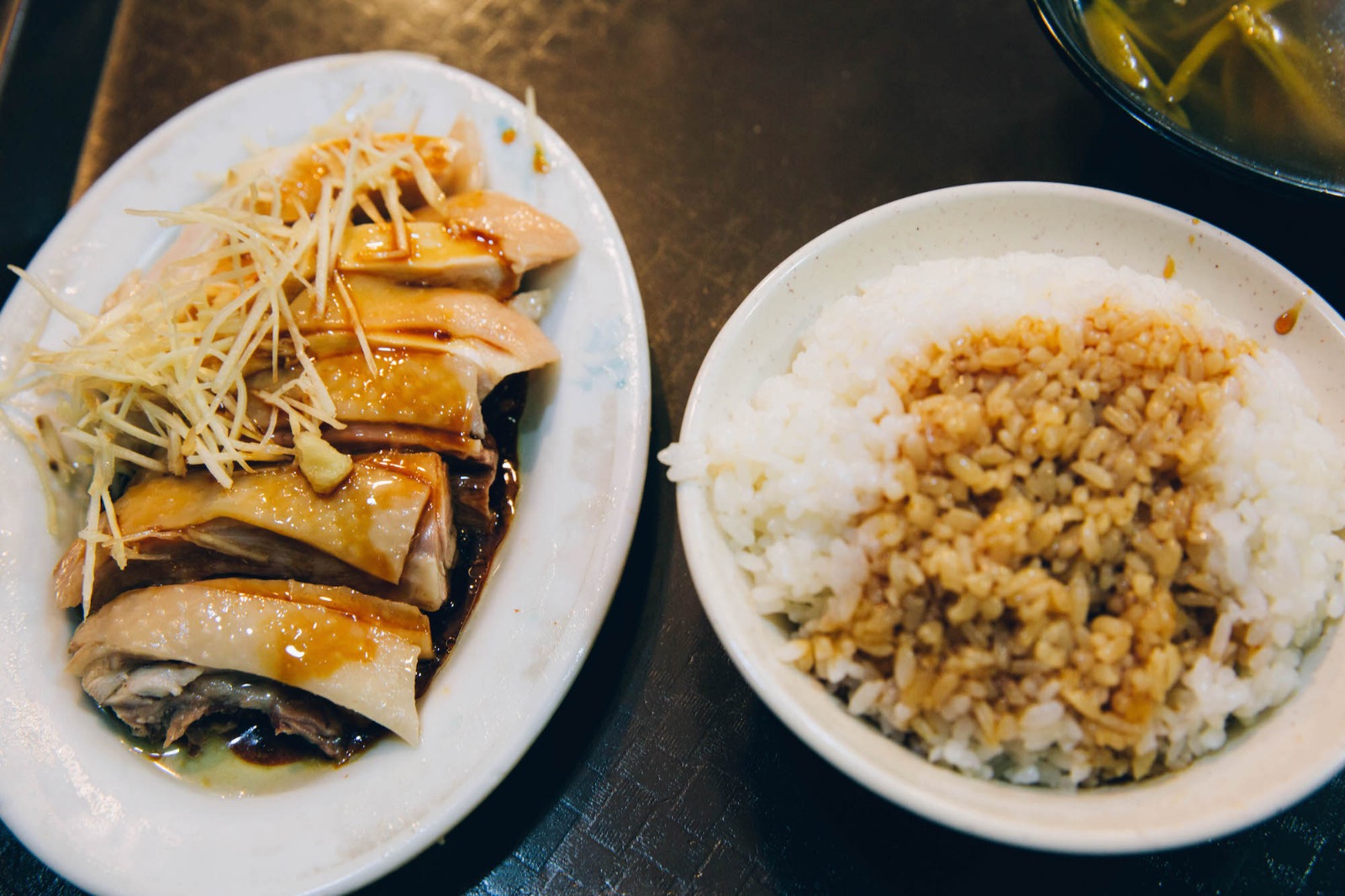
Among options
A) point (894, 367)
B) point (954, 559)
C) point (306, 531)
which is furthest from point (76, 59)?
point (954, 559)

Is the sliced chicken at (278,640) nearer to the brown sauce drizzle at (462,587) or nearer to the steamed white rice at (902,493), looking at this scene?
the brown sauce drizzle at (462,587)

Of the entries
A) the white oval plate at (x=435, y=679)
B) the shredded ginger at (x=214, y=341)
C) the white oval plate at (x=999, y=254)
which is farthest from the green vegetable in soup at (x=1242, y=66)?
the shredded ginger at (x=214, y=341)

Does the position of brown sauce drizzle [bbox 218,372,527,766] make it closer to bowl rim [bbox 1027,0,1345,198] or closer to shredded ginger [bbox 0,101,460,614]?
shredded ginger [bbox 0,101,460,614]

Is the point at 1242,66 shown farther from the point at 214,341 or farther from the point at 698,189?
the point at 214,341

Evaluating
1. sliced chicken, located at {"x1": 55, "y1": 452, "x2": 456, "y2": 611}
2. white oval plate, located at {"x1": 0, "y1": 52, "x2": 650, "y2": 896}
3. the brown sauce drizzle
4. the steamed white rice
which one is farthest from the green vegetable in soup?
sliced chicken, located at {"x1": 55, "y1": 452, "x2": 456, "y2": 611}

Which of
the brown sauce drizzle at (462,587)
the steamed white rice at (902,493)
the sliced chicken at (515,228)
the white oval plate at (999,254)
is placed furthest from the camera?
the sliced chicken at (515,228)

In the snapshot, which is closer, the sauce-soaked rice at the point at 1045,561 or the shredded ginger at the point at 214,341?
the sauce-soaked rice at the point at 1045,561

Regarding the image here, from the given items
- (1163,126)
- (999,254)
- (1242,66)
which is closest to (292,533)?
(999,254)
